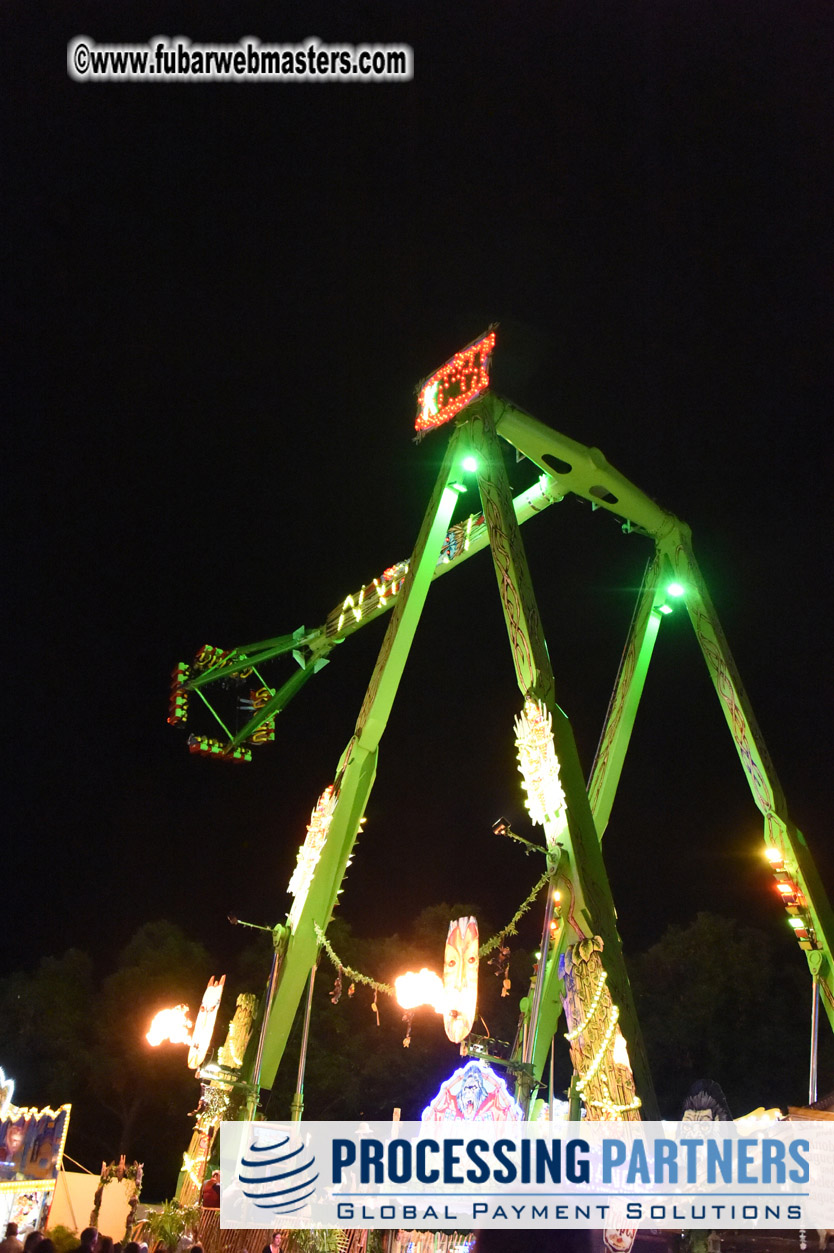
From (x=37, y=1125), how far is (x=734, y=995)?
697 inches

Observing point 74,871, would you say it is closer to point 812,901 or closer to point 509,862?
point 509,862

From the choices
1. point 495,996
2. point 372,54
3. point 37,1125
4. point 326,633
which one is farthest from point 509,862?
point 372,54

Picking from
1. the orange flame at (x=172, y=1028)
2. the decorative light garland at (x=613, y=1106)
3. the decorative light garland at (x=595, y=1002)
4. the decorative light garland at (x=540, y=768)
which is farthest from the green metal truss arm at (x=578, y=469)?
the orange flame at (x=172, y=1028)

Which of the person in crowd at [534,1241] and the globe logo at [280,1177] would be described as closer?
the person in crowd at [534,1241]

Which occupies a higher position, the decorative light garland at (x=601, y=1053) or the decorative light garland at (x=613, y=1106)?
the decorative light garland at (x=601, y=1053)

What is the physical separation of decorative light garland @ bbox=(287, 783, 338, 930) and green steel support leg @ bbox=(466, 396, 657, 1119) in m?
4.66

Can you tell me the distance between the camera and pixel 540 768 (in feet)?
38.1

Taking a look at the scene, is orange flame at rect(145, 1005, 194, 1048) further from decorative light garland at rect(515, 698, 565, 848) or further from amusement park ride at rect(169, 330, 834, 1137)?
decorative light garland at rect(515, 698, 565, 848)

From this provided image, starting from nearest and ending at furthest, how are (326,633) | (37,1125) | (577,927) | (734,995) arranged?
(577,927), (37,1125), (326,633), (734,995)

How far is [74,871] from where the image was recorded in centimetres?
3100

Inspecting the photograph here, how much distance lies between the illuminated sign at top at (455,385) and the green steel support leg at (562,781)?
19.6 inches

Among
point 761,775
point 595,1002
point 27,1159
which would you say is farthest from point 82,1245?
point 761,775

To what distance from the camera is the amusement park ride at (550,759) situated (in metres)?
10.1

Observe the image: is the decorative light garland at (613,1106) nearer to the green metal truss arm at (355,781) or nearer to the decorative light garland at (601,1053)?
the decorative light garland at (601,1053)
